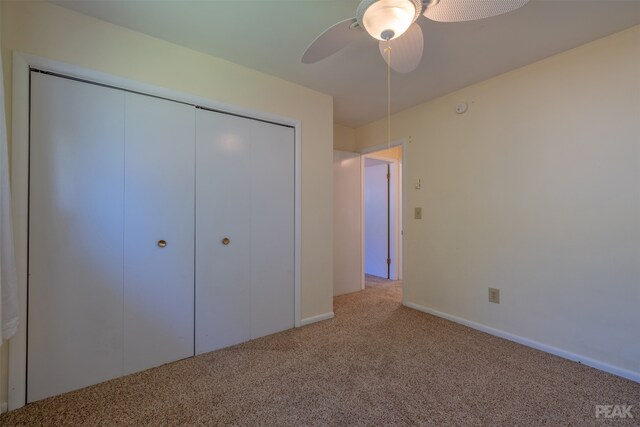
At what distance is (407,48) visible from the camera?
54.2 inches

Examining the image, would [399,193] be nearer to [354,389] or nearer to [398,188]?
[398,188]

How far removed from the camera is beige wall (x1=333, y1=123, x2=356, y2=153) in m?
3.65

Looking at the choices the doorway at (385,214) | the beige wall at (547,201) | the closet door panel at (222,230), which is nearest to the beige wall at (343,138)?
the doorway at (385,214)

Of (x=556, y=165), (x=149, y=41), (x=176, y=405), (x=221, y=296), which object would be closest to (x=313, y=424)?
(x=176, y=405)

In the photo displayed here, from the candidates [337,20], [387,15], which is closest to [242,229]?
[337,20]

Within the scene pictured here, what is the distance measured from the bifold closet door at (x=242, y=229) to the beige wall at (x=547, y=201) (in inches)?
62.0

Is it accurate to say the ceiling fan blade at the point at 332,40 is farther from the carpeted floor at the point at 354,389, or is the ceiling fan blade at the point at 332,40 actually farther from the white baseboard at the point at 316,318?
the white baseboard at the point at 316,318

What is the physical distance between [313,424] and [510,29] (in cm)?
259

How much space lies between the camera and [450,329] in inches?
97.0

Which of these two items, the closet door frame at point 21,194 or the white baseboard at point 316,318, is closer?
the closet door frame at point 21,194

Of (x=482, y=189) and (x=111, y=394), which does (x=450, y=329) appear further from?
(x=111, y=394)

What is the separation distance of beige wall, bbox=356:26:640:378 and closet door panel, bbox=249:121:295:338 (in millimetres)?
1508

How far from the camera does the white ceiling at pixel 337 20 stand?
1531 mm

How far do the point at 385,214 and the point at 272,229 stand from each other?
8.37 ft
